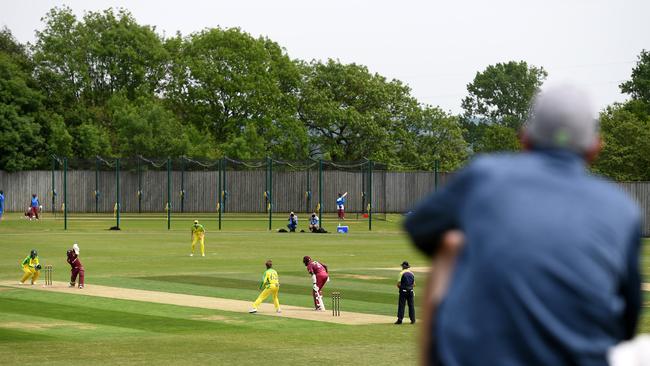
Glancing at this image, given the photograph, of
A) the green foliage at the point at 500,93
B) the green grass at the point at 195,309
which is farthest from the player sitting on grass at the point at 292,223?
the green foliage at the point at 500,93

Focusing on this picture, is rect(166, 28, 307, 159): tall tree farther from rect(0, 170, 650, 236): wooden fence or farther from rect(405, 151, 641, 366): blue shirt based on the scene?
rect(405, 151, 641, 366): blue shirt

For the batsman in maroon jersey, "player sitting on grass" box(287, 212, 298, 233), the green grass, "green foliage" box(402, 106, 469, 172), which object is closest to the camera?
the green grass

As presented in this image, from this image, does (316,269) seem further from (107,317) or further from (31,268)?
(31,268)

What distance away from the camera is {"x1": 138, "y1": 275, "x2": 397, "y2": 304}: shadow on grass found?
37.2m

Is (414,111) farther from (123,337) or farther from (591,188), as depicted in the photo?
(591,188)

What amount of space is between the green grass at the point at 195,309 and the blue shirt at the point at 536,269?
6.28m

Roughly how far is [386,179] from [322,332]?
5389 cm

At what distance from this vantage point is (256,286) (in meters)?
40.7

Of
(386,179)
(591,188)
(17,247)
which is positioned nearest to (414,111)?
(386,179)

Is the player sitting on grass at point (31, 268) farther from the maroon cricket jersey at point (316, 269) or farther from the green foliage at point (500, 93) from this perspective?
the green foliage at point (500, 93)

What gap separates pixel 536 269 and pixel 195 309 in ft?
101

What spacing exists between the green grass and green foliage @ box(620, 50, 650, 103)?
75.0 meters

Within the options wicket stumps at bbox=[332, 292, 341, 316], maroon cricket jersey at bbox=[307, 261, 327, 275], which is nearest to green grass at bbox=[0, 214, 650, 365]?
wicket stumps at bbox=[332, 292, 341, 316]

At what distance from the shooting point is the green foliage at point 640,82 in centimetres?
13588
